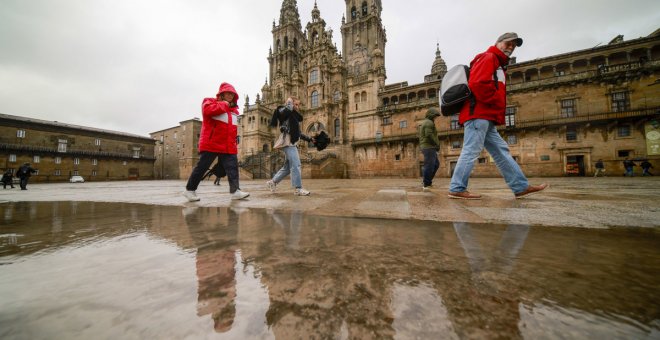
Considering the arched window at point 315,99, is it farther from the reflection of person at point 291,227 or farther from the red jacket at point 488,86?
the reflection of person at point 291,227

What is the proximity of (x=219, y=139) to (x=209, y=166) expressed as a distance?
1.32 feet

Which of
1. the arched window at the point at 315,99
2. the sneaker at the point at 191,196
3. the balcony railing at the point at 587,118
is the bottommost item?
the sneaker at the point at 191,196

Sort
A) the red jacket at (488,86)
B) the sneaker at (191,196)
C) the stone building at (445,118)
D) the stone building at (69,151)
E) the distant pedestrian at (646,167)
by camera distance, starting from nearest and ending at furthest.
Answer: the red jacket at (488,86)
the sneaker at (191,196)
the distant pedestrian at (646,167)
the stone building at (445,118)
the stone building at (69,151)

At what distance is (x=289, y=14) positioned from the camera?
3703cm

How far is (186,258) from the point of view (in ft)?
2.87

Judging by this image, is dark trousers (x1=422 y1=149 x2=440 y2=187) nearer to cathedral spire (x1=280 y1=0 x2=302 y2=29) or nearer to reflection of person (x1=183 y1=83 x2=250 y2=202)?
reflection of person (x1=183 y1=83 x2=250 y2=202)

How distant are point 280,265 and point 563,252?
3.50 feet

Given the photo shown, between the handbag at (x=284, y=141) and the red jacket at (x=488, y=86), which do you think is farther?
the handbag at (x=284, y=141)

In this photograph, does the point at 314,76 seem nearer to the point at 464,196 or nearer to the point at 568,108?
the point at 568,108

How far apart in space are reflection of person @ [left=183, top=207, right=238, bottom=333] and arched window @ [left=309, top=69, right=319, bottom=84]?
102 feet

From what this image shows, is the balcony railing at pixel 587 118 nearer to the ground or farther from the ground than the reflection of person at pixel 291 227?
farther from the ground

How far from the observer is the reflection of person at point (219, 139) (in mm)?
3117

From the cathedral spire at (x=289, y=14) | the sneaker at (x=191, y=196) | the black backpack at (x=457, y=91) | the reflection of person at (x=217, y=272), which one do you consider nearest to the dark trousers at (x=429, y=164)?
the black backpack at (x=457, y=91)

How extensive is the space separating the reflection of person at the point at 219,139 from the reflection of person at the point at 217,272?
195cm
